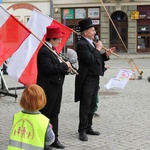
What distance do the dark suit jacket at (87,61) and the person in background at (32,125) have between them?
268 cm

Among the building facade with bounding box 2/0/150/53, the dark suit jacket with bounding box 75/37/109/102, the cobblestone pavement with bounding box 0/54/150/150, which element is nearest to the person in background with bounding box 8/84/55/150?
the cobblestone pavement with bounding box 0/54/150/150

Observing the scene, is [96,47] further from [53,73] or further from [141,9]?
[141,9]

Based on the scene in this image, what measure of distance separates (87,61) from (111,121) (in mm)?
2060

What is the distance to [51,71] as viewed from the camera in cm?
594

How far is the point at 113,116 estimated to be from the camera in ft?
28.4

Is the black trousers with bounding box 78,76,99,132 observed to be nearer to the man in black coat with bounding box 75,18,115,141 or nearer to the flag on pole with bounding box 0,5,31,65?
the man in black coat with bounding box 75,18,115,141

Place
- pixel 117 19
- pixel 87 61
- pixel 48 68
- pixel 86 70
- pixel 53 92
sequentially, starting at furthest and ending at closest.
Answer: pixel 117 19
pixel 86 70
pixel 87 61
pixel 53 92
pixel 48 68

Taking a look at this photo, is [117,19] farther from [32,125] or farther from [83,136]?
[32,125]

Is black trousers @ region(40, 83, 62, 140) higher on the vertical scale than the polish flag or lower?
lower

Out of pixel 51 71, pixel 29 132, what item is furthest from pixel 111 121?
pixel 29 132

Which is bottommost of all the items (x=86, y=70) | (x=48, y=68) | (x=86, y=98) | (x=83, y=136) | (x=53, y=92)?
(x=83, y=136)

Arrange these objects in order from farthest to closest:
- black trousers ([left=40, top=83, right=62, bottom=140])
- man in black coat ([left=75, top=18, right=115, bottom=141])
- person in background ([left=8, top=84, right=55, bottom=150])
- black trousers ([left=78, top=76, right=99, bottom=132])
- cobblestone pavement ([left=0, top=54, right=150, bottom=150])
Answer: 1. black trousers ([left=78, top=76, right=99, bottom=132])
2. man in black coat ([left=75, top=18, right=115, bottom=141])
3. cobblestone pavement ([left=0, top=54, right=150, bottom=150])
4. black trousers ([left=40, top=83, right=62, bottom=140])
5. person in background ([left=8, top=84, right=55, bottom=150])

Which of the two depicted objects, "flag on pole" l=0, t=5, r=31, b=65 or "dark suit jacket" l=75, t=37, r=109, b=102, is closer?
"flag on pole" l=0, t=5, r=31, b=65

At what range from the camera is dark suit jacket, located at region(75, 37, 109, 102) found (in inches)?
256
